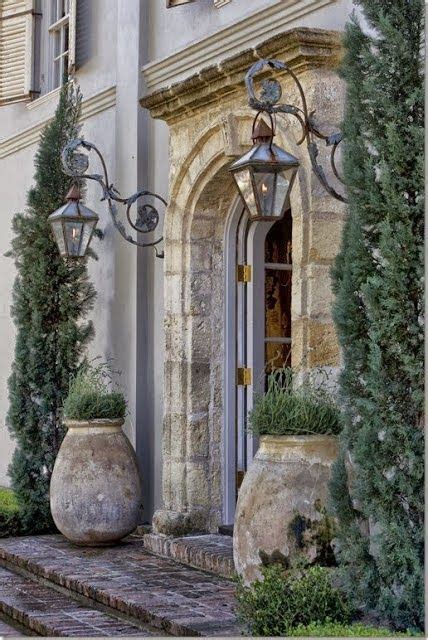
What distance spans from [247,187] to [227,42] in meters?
2.42

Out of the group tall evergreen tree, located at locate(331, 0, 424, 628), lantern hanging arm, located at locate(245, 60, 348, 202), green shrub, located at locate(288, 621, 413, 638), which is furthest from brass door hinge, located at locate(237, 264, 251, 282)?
green shrub, located at locate(288, 621, 413, 638)

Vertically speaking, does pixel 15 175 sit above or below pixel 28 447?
above

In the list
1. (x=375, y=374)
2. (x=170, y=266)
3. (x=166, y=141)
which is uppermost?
(x=166, y=141)

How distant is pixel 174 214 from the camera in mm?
8742

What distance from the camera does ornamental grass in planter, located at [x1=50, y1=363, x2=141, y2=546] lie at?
8.57 m

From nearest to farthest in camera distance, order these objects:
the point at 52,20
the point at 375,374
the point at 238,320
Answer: the point at 375,374 → the point at 238,320 → the point at 52,20

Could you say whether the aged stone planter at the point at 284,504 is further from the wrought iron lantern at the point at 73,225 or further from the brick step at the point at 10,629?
the wrought iron lantern at the point at 73,225

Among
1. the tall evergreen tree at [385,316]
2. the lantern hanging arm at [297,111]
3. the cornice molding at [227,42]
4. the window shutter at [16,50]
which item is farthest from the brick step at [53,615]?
the window shutter at [16,50]

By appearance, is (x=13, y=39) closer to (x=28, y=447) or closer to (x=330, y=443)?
(x=28, y=447)

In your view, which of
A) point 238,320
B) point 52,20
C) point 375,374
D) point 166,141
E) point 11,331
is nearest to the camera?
point 375,374

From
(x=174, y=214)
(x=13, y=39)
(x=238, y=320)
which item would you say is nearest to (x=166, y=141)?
(x=174, y=214)

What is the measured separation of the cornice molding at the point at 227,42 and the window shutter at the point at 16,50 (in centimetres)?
259

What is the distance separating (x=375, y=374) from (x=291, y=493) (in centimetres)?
114

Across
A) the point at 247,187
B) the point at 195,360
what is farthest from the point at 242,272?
the point at 247,187
